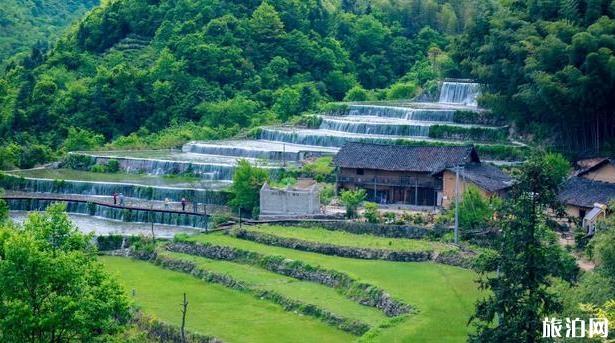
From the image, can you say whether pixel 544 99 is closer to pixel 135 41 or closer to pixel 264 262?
pixel 264 262

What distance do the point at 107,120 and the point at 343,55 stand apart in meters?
19.8

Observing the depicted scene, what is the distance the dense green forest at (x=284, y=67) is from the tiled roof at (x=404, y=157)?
19.4 ft

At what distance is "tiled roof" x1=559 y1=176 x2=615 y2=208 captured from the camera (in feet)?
128

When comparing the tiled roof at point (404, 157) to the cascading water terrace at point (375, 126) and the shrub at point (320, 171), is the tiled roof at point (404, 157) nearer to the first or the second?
the shrub at point (320, 171)

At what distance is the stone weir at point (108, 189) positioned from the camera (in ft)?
162

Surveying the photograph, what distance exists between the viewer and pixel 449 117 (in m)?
58.7

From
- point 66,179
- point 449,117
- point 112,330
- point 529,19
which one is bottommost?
point 112,330

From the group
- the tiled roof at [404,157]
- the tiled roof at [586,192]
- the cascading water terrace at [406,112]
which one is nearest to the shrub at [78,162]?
the cascading water terrace at [406,112]

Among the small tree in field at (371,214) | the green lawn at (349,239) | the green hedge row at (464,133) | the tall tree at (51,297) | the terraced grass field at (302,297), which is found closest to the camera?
the tall tree at (51,297)

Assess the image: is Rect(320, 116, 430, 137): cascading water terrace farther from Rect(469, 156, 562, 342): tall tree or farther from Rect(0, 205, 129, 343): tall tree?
Rect(469, 156, 562, 342): tall tree

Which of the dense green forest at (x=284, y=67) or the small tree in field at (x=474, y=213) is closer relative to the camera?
the small tree in field at (x=474, y=213)

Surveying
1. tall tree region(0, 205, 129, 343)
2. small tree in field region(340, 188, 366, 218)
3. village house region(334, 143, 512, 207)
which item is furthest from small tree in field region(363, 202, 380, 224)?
tall tree region(0, 205, 129, 343)

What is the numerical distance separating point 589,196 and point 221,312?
15450 millimetres

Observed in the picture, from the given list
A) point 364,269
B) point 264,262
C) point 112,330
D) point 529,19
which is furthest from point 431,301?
point 529,19
